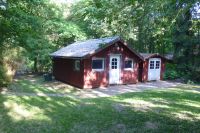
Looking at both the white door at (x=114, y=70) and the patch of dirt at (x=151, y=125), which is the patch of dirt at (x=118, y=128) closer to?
the patch of dirt at (x=151, y=125)

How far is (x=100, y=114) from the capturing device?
10.7 meters

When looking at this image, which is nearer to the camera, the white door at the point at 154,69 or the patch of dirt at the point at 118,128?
the patch of dirt at the point at 118,128

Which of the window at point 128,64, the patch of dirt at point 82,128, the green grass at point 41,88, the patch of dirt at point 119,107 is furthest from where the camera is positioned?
the window at point 128,64

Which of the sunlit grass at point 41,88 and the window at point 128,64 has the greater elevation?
the window at point 128,64

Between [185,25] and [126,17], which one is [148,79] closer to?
[185,25]

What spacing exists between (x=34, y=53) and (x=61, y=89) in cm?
995

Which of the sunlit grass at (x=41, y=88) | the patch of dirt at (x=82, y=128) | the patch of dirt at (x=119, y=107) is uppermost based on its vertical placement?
the sunlit grass at (x=41, y=88)

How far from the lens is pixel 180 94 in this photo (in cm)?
1617

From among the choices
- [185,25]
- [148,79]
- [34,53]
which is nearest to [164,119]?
[148,79]

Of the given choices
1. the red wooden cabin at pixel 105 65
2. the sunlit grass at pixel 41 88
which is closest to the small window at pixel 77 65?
the red wooden cabin at pixel 105 65

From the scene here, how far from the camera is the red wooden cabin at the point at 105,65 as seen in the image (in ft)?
60.1

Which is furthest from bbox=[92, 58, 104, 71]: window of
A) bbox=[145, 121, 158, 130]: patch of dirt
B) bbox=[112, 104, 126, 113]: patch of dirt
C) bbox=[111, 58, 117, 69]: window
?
bbox=[145, 121, 158, 130]: patch of dirt

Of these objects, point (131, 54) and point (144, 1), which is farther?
point (131, 54)

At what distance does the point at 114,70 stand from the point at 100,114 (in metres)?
9.27
